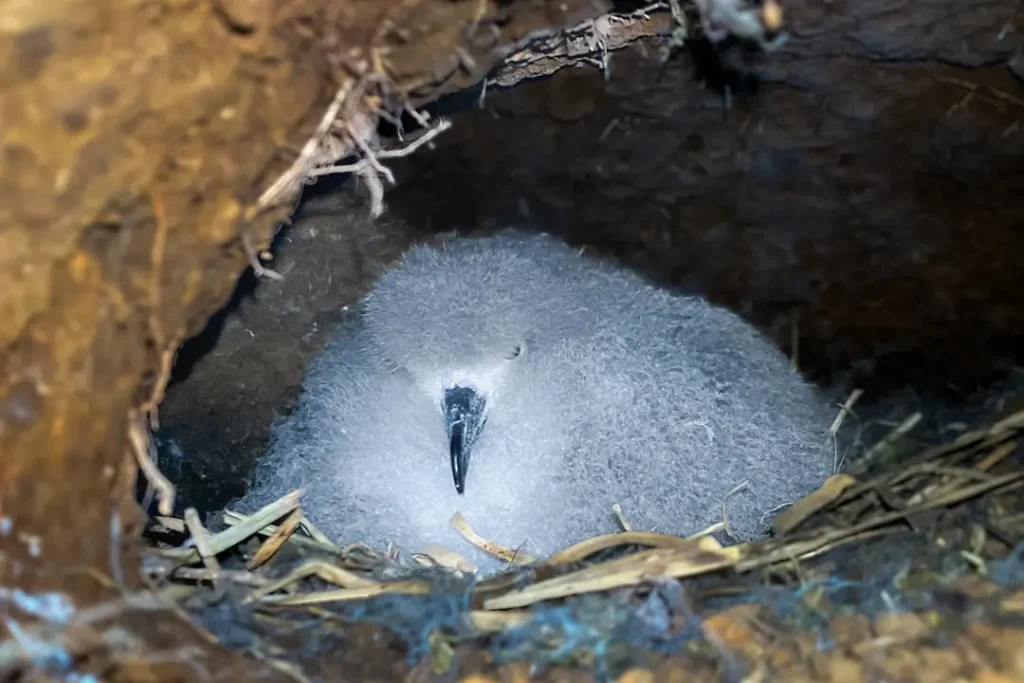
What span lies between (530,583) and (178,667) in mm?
843

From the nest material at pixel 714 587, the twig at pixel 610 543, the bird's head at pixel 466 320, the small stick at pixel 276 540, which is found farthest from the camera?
the bird's head at pixel 466 320

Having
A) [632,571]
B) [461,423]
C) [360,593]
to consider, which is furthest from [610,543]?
[461,423]

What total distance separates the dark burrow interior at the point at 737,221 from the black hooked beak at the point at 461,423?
725mm

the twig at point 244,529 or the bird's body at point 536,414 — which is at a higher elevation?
the twig at point 244,529

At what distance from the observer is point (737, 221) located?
123 inches

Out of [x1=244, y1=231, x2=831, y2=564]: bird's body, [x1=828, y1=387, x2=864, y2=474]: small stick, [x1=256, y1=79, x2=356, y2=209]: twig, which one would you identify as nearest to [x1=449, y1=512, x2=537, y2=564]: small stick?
[x1=244, y1=231, x2=831, y2=564]: bird's body

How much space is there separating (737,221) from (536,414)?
107 centimetres

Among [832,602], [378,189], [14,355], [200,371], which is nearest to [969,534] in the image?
[832,602]

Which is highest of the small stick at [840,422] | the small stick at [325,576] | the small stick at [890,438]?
the small stick at [325,576]

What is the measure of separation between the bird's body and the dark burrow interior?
250 mm

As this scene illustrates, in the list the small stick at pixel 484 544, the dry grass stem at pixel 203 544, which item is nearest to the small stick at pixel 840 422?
the small stick at pixel 484 544

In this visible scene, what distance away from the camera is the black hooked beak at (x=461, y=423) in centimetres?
269

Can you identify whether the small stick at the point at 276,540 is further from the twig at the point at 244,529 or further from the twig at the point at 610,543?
the twig at the point at 610,543

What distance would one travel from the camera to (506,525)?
2785mm
